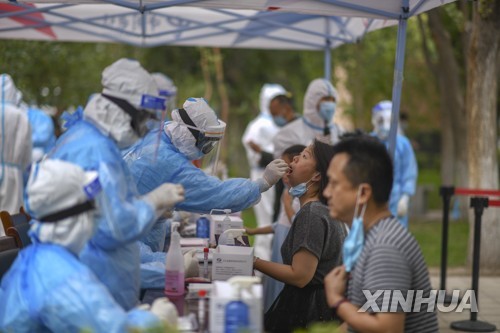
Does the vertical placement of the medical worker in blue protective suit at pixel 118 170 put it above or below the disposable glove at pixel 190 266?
above

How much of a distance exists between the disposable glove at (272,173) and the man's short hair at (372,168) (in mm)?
1825

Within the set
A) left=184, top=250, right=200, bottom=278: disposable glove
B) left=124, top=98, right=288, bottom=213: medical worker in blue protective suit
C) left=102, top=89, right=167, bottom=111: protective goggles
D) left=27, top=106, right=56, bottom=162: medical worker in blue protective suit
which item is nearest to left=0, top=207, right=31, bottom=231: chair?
left=124, top=98, right=288, bottom=213: medical worker in blue protective suit

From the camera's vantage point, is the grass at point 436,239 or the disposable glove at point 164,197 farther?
the grass at point 436,239

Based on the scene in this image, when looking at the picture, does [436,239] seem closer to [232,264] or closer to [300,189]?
[300,189]

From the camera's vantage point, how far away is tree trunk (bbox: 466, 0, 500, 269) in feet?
31.0

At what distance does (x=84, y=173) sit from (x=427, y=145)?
3339 cm

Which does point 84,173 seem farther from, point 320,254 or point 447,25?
point 447,25

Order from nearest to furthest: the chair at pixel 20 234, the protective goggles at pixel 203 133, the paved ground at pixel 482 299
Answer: the chair at pixel 20 234 < the protective goggles at pixel 203 133 < the paved ground at pixel 482 299

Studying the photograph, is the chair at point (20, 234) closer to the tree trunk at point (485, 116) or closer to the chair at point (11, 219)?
the chair at point (11, 219)

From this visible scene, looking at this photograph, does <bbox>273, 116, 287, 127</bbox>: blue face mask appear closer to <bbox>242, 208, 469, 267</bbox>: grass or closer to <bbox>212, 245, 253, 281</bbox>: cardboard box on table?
<bbox>242, 208, 469, 267</bbox>: grass

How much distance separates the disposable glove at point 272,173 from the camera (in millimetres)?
5281

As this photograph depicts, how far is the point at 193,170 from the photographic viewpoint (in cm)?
530

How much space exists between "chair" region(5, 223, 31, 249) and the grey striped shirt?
2.14 metres
